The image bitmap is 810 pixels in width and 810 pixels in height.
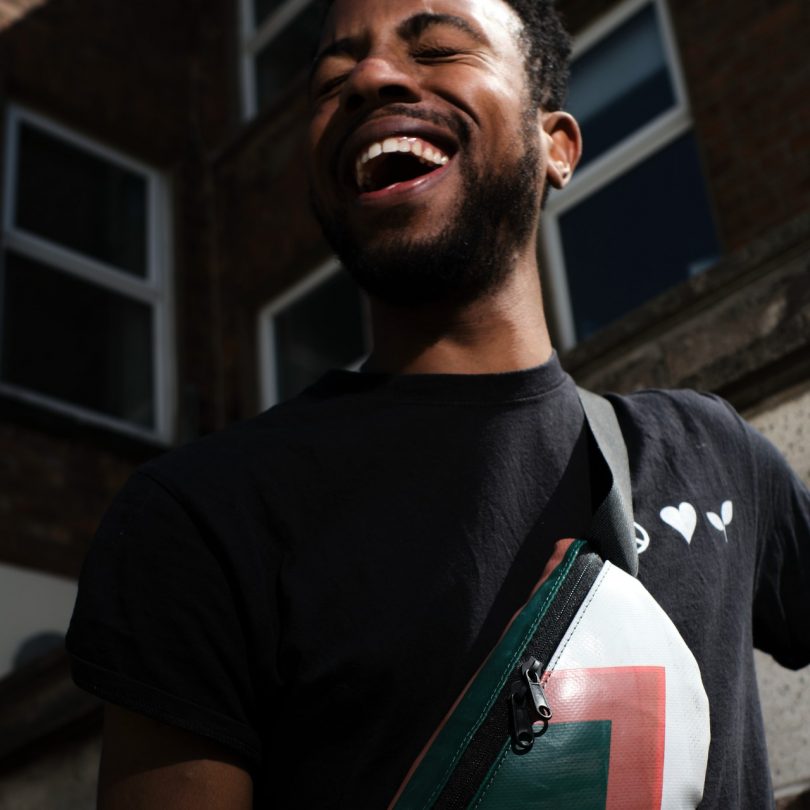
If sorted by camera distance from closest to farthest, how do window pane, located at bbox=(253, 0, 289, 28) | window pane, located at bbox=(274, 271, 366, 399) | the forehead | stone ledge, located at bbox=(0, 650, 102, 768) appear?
the forehead < stone ledge, located at bbox=(0, 650, 102, 768) < window pane, located at bbox=(274, 271, 366, 399) < window pane, located at bbox=(253, 0, 289, 28)

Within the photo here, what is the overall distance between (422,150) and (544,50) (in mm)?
526

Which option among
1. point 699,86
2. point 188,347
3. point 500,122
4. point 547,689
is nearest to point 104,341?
point 188,347

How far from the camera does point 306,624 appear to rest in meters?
1.40

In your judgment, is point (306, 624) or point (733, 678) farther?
point (733, 678)

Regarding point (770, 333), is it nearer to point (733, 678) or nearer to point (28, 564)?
point (733, 678)

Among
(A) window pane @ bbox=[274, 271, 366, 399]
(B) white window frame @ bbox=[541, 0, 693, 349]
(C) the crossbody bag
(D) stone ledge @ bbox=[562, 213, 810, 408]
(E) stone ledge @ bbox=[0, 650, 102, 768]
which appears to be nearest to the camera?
(C) the crossbody bag

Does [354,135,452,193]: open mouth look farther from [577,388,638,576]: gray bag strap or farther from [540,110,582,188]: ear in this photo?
[577,388,638,576]: gray bag strap

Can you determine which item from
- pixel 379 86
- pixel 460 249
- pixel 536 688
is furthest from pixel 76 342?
pixel 536 688

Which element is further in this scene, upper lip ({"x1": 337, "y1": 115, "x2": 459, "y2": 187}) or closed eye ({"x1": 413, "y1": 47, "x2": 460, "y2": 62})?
closed eye ({"x1": 413, "y1": 47, "x2": 460, "y2": 62})

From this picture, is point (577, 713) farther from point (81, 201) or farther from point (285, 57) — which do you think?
point (285, 57)

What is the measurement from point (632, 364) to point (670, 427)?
5.45 ft

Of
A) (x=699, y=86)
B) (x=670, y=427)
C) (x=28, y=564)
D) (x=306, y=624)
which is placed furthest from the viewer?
(x=28, y=564)

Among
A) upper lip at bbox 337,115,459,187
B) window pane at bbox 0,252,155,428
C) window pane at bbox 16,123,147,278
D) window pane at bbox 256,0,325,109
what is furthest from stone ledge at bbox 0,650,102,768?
window pane at bbox 256,0,325,109

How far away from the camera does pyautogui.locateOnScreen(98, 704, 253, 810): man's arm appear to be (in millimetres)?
1330
